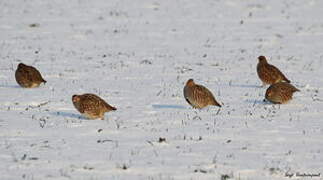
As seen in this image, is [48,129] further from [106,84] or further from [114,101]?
[106,84]

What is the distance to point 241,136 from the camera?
31.6ft

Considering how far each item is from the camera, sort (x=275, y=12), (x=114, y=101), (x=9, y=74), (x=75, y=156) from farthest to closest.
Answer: (x=275, y=12)
(x=9, y=74)
(x=114, y=101)
(x=75, y=156)

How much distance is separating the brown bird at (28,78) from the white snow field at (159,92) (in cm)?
27

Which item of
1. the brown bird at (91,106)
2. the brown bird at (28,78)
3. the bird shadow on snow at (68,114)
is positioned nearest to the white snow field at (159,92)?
the bird shadow on snow at (68,114)

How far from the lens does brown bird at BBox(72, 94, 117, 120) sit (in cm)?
1052

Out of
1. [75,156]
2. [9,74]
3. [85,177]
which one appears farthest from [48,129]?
[9,74]

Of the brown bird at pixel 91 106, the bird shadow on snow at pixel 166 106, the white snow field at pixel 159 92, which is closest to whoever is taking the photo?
the white snow field at pixel 159 92

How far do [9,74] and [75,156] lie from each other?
7944 millimetres

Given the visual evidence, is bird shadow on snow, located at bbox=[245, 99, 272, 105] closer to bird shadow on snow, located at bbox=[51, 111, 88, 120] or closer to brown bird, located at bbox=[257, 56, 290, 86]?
brown bird, located at bbox=[257, 56, 290, 86]

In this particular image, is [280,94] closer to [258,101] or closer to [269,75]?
[258,101]

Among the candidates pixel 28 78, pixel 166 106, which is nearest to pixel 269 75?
pixel 166 106

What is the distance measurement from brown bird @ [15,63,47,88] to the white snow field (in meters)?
0.27

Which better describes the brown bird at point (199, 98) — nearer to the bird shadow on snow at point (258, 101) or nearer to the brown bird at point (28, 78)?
the bird shadow on snow at point (258, 101)

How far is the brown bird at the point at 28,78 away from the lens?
1376 cm
